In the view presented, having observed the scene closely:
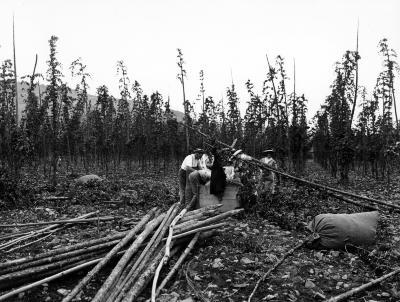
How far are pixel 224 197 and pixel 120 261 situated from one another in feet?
14.4

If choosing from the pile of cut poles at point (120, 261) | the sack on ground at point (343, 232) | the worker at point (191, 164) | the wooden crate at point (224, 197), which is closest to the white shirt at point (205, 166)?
the worker at point (191, 164)

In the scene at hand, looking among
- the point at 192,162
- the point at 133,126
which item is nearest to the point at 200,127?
the point at 133,126

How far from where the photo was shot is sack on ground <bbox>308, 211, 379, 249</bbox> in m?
6.14

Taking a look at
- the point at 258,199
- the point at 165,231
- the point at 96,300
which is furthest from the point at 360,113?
the point at 96,300

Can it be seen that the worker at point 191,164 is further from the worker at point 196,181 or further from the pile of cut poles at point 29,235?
the pile of cut poles at point 29,235

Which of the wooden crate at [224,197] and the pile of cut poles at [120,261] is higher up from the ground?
the wooden crate at [224,197]

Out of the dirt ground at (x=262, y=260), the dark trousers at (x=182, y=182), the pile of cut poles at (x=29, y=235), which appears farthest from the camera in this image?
the dark trousers at (x=182, y=182)

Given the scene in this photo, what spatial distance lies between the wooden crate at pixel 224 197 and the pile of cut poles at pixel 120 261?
235 centimetres

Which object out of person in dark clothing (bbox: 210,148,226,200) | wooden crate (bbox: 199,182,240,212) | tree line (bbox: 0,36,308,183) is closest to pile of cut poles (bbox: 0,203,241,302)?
person in dark clothing (bbox: 210,148,226,200)

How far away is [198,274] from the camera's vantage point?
16.7 ft

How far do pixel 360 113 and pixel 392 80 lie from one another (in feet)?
16.7

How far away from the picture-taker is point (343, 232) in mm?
6105

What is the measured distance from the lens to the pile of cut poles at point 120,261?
414 centimetres

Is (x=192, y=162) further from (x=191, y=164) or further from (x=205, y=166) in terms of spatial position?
(x=205, y=166)
